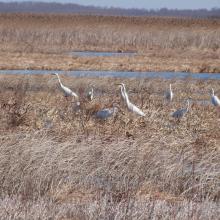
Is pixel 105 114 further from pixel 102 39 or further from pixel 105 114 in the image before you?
pixel 102 39

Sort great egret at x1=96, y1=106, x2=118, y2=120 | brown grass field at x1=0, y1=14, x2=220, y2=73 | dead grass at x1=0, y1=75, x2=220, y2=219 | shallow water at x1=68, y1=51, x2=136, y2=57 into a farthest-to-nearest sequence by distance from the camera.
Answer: shallow water at x1=68, y1=51, x2=136, y2=57 → brown grass field at x1=0, y1=14, x2=220, y2=73 → great egret at x1=96, y1=106, x2=118, y2=120 → dead grass at x1=0, y1=75, x2=220, y2=219

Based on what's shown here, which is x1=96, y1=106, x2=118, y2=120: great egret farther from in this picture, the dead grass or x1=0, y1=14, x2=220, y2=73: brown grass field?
x1=0, y1=14, x2=220, y2=73: brown grass field

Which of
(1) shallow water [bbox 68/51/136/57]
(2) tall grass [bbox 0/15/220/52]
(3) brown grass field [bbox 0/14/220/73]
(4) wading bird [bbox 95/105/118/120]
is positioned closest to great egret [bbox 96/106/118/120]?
(4) wading bird [bbox 95/105/118/120]

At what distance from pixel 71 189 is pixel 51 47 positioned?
2450 cm

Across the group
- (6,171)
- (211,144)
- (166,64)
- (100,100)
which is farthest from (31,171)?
(166,64)

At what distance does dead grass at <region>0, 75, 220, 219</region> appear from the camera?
712 cm

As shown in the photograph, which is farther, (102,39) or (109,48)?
(102,39)

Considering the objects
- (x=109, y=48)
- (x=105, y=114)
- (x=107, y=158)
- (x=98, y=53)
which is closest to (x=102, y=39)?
(x=109, y=48)

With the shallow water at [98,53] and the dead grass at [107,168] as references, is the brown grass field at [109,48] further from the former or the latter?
the dead grass at [107,168]

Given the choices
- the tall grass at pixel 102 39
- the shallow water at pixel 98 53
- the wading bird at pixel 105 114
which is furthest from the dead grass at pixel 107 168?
the tall grass at pixel 102 39

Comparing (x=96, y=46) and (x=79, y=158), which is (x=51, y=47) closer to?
(x=96, y=46)

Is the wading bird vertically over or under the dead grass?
under

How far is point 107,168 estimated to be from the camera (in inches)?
360

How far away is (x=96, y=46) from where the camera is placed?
3466 centimetres
